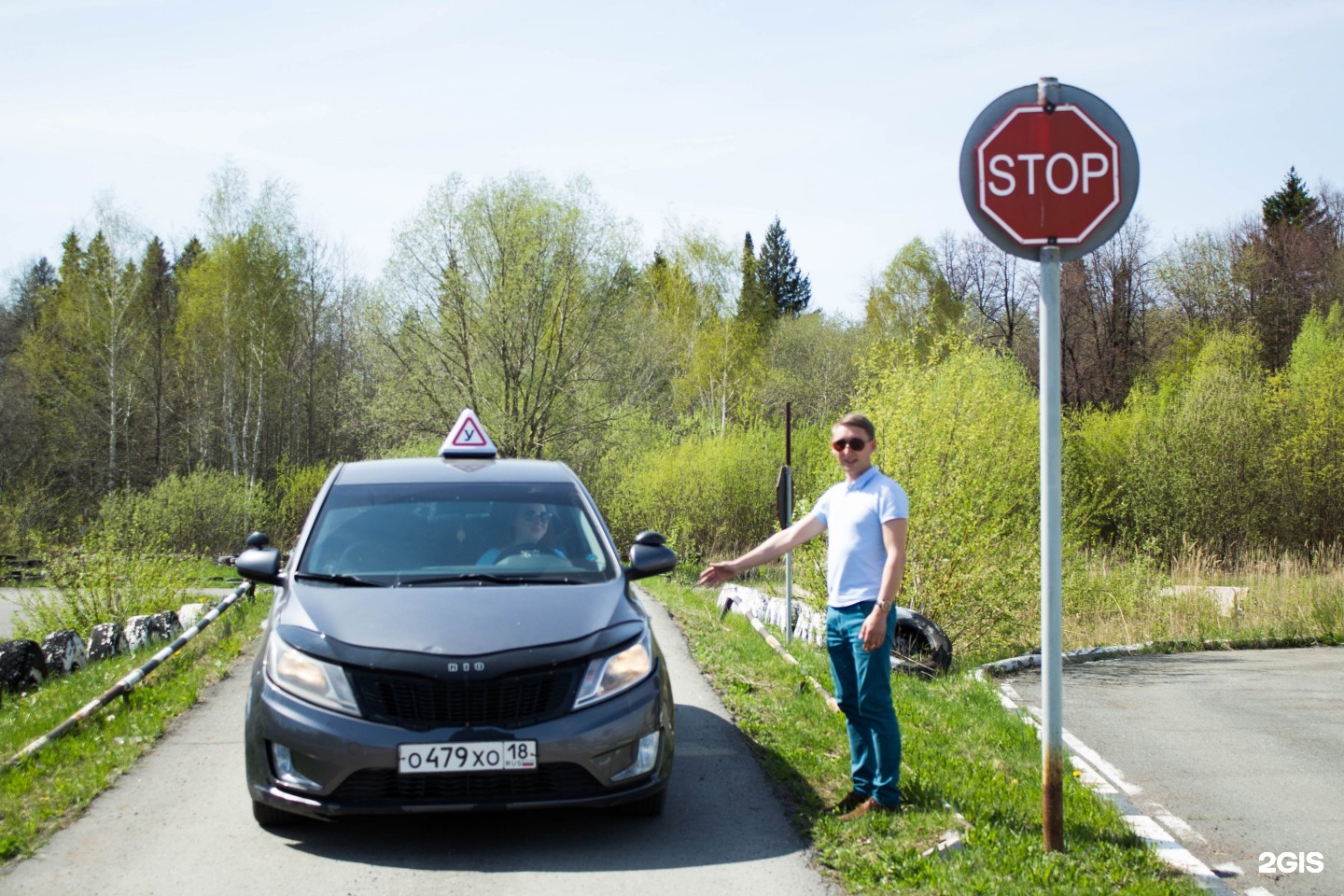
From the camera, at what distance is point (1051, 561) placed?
15.7 ft

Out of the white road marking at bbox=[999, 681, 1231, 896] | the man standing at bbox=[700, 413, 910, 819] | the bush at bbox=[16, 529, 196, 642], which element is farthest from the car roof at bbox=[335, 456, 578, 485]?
the bush at bbox=[16, 529, 196, 642]

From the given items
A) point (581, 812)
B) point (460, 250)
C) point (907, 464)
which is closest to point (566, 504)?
point (581, 812)

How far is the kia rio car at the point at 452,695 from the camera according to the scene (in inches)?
193

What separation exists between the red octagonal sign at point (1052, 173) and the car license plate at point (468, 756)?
116 inches

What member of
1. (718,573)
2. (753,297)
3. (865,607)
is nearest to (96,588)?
(718,573)

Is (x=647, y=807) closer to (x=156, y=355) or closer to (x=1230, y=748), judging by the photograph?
(x=1230, y=748)

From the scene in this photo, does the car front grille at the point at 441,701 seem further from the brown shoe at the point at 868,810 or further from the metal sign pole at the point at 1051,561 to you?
the metal sign pole at the point at 1051,561

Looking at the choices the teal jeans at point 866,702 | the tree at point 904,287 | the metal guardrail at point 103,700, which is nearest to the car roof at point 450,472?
the teal jeans at point 866,702

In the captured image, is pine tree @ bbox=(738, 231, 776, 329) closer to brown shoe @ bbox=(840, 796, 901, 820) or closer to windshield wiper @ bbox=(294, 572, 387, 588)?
windshield wiper @ bbox=(294, 572, 387, 588)

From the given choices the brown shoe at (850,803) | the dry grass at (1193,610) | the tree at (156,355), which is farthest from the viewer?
the tree at (156,355)

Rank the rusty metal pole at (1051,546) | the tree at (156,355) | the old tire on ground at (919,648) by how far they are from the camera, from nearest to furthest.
Result: 1. the rusty metal pole at (1051,546)
2. the old tire on ground at (919,648)
3. the tree at (156,355)

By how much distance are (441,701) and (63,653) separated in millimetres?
8934

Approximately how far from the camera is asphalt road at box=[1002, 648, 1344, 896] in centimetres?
574

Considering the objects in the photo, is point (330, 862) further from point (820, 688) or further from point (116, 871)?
point (820, 688)
